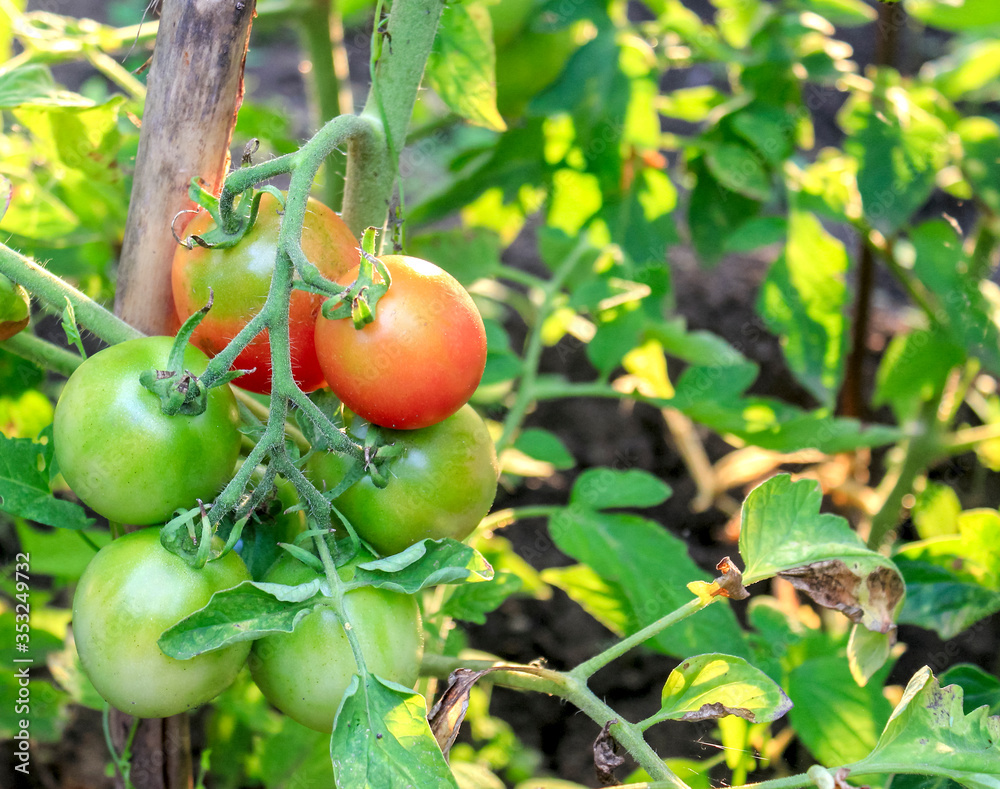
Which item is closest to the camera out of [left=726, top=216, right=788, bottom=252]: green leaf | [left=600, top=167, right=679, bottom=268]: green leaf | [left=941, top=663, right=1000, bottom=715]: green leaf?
[left=941, top=663, right=1000, bottom=715]: green leaf

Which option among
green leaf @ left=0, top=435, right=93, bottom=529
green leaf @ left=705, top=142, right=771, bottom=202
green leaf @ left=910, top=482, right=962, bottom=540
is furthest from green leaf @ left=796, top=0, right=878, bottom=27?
green leaf @ left=0, top=435, right=93, bottom=529

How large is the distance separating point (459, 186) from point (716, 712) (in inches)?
35.5

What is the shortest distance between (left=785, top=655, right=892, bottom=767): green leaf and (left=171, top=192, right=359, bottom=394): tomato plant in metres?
0.59

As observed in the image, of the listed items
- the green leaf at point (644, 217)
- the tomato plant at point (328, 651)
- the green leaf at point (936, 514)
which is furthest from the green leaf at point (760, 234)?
the tomato plant at point (328, 651)

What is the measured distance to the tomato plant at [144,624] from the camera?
477 millimetres

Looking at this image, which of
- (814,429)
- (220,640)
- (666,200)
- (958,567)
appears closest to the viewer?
(220,640)

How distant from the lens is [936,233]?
1091 mm

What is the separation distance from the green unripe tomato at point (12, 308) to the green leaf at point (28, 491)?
8cm

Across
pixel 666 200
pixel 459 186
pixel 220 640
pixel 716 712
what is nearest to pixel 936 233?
pixel 666 200

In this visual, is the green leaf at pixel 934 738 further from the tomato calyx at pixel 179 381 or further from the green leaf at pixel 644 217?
the green leaf at pixel 644 217

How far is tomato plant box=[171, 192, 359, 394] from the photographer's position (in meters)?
0.51

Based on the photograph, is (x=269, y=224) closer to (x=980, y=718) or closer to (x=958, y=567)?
(x=980, y=718)

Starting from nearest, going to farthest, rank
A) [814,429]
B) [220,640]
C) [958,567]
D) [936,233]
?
1. [220,640]
2. [958,567]
3. [814,429]
4. [936,233]

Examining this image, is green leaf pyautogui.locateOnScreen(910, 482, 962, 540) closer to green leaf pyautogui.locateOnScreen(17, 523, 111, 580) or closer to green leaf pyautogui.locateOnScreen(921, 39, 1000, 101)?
green leaf pyautogui.locateOnScreen(921, 39, 1000, 101)
